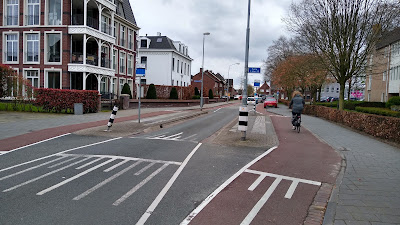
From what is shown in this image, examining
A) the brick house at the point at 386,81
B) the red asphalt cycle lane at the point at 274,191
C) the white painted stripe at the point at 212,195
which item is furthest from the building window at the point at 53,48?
the brick house at the point at 386,81

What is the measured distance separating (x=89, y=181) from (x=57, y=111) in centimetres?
1688

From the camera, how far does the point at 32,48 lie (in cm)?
2859

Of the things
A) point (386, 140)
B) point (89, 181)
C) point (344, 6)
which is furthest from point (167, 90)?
point (89, 181)

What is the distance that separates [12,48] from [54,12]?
5.36m

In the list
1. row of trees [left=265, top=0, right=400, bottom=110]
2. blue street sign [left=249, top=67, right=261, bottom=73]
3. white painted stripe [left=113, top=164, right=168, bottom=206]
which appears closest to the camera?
white painted stripe [left=113, top=164, right=168, bottom=206]

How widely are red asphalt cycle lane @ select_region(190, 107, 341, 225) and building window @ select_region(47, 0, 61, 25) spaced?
85.4 ft

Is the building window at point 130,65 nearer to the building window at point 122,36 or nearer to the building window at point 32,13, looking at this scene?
the building window at point 122,36

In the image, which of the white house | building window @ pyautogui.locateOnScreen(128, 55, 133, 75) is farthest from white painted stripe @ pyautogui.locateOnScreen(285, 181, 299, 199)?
the white house

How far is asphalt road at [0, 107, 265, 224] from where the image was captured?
4191mm

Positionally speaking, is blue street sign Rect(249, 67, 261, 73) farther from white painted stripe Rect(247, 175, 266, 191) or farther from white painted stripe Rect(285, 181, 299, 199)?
white painted stripe Rect(285, 181, 299, 199)

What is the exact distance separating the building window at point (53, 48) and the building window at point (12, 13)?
12.2 ft

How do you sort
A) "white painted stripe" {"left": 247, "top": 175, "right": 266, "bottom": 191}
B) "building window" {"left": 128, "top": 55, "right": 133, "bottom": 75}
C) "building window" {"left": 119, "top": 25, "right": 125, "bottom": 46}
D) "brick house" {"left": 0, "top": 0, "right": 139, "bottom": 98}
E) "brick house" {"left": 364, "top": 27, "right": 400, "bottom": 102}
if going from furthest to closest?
"building window" {"left": 128, "top": 55, "right": 133, "bottom": 75} < "building window" {"left": 119, "top": 25, "right": 125, "bottom": 46} < "brick house" {"left": 364, "top": 27, "right": 400, "bottom": 102} < "brick house" {"left": 0, "top": 0, "right": 139, "bottom": 98} < "white painted stripe" {"left": 247, "top": 175, "right": 266, "bottom": 191}

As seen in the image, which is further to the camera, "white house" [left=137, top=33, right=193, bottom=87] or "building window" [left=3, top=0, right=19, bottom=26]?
"white house" [left=137, top=33, right=193, bottom=87]

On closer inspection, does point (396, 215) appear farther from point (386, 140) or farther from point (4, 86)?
point (4, 86)
